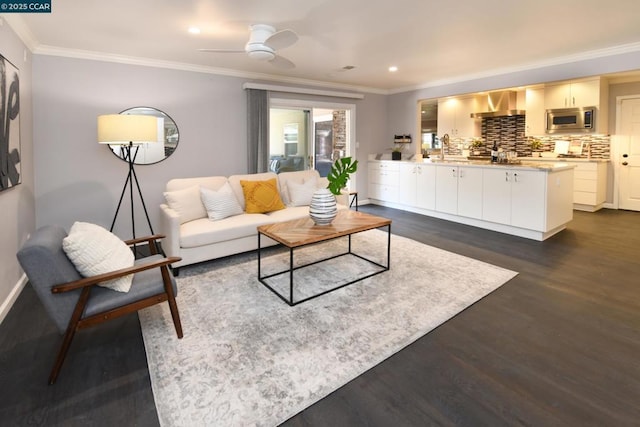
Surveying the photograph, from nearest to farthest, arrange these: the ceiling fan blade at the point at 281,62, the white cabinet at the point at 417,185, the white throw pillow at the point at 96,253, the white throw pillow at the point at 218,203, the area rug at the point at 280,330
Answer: the area rug at the point at 280,330 < the white throw pillow at the point at 96,253 < the ceiling fan blade at the point at 281,62 < the white throw pillow at the point at 218,203 < the white cabinet at the point at 417,185

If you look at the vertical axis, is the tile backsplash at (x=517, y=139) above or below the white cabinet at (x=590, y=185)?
above

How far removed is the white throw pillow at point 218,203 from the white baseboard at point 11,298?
1.80m

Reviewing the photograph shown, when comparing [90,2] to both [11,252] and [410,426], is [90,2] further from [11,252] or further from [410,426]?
[410,426]

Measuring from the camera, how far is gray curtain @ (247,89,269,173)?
5410 mm

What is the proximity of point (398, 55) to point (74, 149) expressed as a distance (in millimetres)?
4266

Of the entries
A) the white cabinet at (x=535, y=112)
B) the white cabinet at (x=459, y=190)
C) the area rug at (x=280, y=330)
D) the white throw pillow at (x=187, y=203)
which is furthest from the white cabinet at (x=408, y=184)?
the white throw pillow at (x=187, y=203)

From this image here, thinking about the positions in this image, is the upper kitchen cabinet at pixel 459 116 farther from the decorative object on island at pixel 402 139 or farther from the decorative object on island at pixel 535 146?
the decorative object on island at pixel 535 146

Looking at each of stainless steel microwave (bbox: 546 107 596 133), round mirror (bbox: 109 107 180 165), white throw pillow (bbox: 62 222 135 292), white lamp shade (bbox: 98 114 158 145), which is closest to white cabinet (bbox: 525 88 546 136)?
stainless steel microwave (bbox: 546 107 596 133)

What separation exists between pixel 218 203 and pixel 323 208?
52.4 inches

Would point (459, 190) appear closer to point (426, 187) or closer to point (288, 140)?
point (426, 187)

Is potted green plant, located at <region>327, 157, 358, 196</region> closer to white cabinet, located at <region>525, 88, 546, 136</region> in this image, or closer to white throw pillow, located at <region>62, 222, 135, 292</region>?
white throw pillow, located at <region>62, 222, 135, 292</region>

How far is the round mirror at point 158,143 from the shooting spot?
4586 mm

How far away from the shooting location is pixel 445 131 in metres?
7.46

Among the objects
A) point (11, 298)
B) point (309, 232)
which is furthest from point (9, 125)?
point (309, 232)
